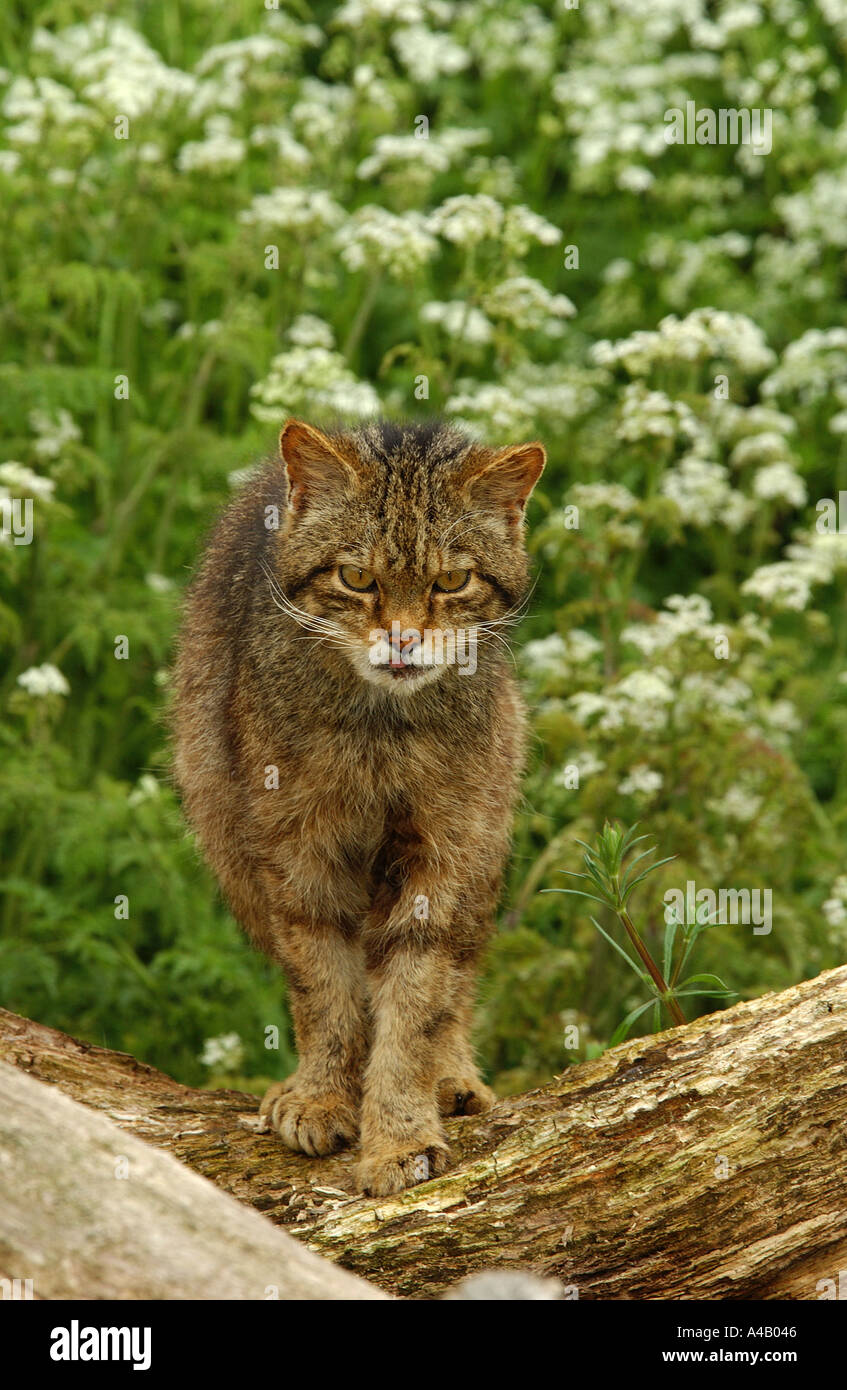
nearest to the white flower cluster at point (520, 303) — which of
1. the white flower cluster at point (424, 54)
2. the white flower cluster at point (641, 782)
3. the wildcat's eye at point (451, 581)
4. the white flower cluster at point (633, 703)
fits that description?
the white flower cluster at point (633, 703)

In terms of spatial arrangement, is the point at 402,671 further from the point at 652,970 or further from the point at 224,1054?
the point at 224,1054

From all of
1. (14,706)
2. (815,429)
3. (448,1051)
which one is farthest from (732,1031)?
(815,429)

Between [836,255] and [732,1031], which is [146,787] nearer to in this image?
[732,1031]

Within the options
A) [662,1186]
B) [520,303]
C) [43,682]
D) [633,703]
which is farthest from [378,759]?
[520,303]

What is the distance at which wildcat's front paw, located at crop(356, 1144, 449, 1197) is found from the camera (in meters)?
4.14

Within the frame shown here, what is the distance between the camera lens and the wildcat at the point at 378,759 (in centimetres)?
434

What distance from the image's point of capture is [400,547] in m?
4.31

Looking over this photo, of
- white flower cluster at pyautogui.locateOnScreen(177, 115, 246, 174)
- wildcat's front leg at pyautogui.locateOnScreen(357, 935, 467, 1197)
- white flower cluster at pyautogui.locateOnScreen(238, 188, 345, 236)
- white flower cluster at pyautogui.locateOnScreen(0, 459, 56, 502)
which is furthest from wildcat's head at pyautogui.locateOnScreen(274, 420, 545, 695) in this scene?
white flower cluster at pyautogui.locateOnScreen(177, 115, 246, 174)

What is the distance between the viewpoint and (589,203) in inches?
372

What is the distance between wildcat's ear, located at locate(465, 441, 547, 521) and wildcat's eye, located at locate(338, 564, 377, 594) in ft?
1.27

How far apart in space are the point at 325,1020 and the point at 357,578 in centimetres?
126

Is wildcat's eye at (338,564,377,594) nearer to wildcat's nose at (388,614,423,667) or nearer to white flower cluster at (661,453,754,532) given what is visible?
wildcat's nose at (388,614,423,667)

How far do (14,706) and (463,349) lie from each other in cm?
271
